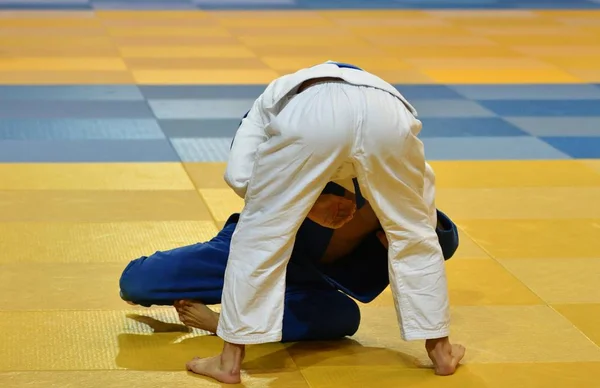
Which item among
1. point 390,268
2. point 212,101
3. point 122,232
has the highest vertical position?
point 390,268

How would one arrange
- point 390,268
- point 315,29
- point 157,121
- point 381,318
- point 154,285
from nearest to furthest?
point 390,268 → point 154,285 → point 381,318 → point 157,121 → point 315,29

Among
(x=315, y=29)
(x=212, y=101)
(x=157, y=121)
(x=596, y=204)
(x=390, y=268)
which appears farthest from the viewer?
(x=315, y=29)

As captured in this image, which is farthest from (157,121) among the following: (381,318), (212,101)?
(381,318)

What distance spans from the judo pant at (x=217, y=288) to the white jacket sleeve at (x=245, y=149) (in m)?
0.65

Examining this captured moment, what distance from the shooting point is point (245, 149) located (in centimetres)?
451

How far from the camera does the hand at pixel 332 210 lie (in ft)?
15.1

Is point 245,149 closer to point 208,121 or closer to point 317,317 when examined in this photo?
point 317,317

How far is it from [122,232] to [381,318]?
189cm

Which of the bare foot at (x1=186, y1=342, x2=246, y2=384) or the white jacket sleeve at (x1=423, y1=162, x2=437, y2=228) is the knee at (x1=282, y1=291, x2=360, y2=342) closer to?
the bare foot at (x1=186, y1=342, x2=246, y2=384)

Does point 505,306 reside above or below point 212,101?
above

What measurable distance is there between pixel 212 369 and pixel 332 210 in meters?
0.80

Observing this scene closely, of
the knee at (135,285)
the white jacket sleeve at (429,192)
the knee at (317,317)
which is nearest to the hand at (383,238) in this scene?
the white jacket sleeve at (429,192)

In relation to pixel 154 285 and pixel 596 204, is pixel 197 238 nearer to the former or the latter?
pixel 154 285

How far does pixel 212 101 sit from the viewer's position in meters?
10.9
